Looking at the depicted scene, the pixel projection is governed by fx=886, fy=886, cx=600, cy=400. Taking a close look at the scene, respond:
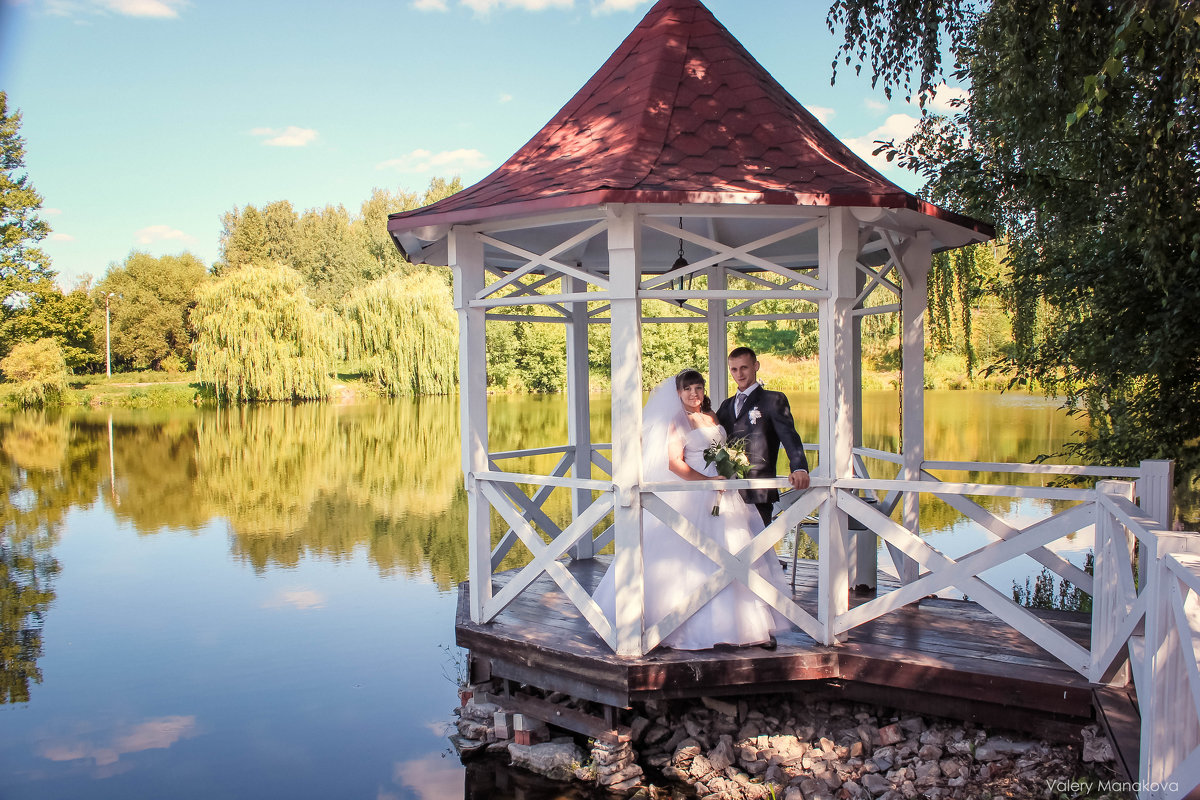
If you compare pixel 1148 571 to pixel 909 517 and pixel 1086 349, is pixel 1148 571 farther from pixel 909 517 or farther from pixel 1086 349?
pixel 1086 349

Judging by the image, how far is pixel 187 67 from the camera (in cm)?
4656

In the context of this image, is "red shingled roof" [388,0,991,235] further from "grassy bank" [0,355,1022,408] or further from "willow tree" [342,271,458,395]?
"willow tree" [342,271,458,395]

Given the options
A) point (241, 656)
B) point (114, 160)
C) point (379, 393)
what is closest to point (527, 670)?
point (241, 656)

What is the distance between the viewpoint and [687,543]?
516 centimetres

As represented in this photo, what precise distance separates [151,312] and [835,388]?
51034mm

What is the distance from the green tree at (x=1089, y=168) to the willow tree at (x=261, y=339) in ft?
86.9

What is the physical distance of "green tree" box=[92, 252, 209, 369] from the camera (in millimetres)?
47938

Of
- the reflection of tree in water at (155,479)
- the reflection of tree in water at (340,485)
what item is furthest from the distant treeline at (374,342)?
the reflection of tree in water at (155,479)

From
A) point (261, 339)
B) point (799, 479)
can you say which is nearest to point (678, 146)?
point (799, 479)

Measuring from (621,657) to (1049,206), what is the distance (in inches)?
192

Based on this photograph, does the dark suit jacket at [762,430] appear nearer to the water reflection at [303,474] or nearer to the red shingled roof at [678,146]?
the red shingled roof at [678,146]

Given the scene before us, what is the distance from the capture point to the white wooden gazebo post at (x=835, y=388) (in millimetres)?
5012

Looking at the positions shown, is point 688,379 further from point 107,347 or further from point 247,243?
point 247,243

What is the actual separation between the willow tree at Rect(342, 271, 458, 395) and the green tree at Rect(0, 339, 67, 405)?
14.1 meters
